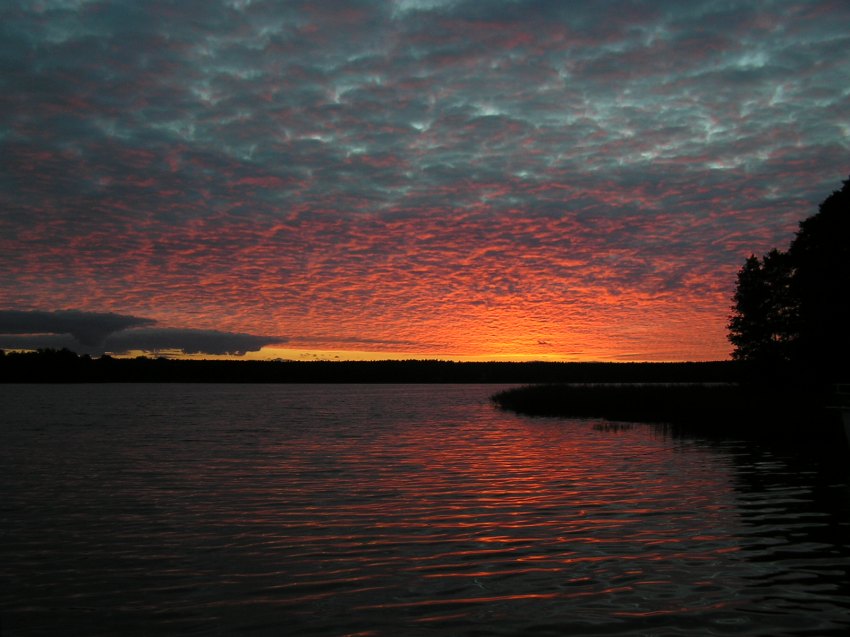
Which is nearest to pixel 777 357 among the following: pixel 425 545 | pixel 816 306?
pixel 816 306

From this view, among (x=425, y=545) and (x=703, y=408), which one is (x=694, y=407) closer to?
(x=703, y=408)

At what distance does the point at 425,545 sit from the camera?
1486cm

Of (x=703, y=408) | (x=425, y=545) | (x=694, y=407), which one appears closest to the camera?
(x=425, y=545)

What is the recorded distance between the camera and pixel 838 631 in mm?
9641

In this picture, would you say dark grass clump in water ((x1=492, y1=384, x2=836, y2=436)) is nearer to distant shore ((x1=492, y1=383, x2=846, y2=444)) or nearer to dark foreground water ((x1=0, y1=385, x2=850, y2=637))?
distant shore ((x1=492, y1=383, x2=846, y2=444))

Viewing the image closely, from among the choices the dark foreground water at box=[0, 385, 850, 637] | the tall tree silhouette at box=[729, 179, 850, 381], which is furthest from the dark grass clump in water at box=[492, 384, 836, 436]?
the dark foreground water at box=[0, 385, 850, 637]

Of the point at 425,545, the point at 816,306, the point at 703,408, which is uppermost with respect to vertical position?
the point at 816,306

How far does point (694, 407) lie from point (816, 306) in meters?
11.7

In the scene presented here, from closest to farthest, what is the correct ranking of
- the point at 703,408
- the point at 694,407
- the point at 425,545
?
the point at 425,545, the point at 703,408, the point at 694,407

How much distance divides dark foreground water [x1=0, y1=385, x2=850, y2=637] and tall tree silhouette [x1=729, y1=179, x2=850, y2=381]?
989 inches

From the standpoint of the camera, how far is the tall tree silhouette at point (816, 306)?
51062 mm

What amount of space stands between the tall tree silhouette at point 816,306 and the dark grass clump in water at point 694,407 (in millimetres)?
3398

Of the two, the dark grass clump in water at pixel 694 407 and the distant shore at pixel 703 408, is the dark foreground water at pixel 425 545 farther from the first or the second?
the dark grass clump in water at pixel 694 407

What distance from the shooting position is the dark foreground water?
1031 cm
